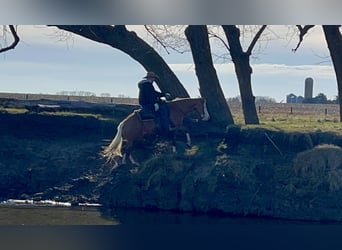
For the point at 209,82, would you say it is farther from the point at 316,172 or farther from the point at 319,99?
the point at 316,172

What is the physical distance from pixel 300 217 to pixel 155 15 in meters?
2.80

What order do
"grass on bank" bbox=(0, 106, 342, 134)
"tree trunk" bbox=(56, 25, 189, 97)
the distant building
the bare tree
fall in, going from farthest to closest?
1. "grass on bank" bbox=(0, 106, 342, 134)
2. the bare tree
3. "tree trunk" bbox=(56, 25, 189, 97)
4. the distant building

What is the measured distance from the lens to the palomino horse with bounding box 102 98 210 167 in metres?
6.34

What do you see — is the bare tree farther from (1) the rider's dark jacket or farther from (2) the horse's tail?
(2) the horse's tail

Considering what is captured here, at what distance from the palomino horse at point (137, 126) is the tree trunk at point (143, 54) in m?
0.12

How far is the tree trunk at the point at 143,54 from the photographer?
602cm

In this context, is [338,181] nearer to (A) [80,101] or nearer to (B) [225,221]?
(B) [225,221]

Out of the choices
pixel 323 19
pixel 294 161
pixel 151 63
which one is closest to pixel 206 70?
pixel 151 63

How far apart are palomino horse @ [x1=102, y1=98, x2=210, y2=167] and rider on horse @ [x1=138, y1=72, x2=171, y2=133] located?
0.07m

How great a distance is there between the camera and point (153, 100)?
6.36m

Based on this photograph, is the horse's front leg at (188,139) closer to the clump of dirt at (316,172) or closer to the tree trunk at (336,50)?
the clump of dirt at (316,172)

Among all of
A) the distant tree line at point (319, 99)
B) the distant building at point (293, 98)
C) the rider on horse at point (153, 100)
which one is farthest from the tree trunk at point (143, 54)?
the distant tree line at point (319, 99)

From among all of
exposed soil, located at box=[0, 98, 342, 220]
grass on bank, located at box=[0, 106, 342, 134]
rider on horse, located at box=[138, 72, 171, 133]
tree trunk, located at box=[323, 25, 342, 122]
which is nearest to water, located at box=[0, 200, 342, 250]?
exposed soil, located at box=[0, 98, 342, 220]

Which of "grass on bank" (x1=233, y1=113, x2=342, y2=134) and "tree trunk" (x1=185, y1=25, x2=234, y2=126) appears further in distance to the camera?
"grass on bank" (x1=233, y1=113, x2=342, y2=134)
